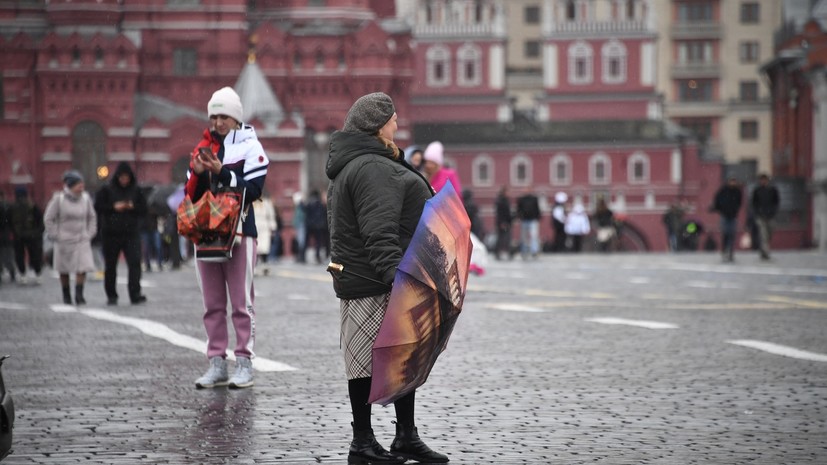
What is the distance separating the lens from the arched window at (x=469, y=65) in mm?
94562

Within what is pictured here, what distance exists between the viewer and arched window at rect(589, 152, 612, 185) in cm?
8750

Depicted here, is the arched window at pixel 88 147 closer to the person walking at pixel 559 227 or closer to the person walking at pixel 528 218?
the person walking at pixel 559 227

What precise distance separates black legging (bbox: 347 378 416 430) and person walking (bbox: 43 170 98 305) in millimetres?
13450

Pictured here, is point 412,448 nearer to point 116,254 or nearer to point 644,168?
point 116,254

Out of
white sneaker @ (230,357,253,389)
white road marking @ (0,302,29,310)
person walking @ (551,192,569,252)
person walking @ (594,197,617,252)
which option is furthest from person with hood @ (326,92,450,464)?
person walking @ (551,192,569,252)

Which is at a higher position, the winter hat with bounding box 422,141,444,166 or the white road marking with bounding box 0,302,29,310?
the winter hat with bounding box 422,141,444,166

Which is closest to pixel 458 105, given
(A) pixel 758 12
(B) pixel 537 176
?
(B) pixel 537 176

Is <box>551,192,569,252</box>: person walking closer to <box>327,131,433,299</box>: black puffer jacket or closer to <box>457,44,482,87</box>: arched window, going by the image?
<box>327,131,433,299</box>: black puffer jacket

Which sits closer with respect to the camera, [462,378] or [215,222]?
[215,222]

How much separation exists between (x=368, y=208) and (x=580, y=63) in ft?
283

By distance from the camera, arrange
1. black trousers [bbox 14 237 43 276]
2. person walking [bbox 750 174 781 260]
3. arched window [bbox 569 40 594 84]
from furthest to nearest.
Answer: arched window [bbox 569 40 594 84] → person walking [bbox 750 174 781 260] → black trousers [bbox 14 237 43 276]

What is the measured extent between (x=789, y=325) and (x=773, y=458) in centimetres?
824

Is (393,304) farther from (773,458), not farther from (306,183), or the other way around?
(306,183)

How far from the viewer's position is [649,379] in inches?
448
